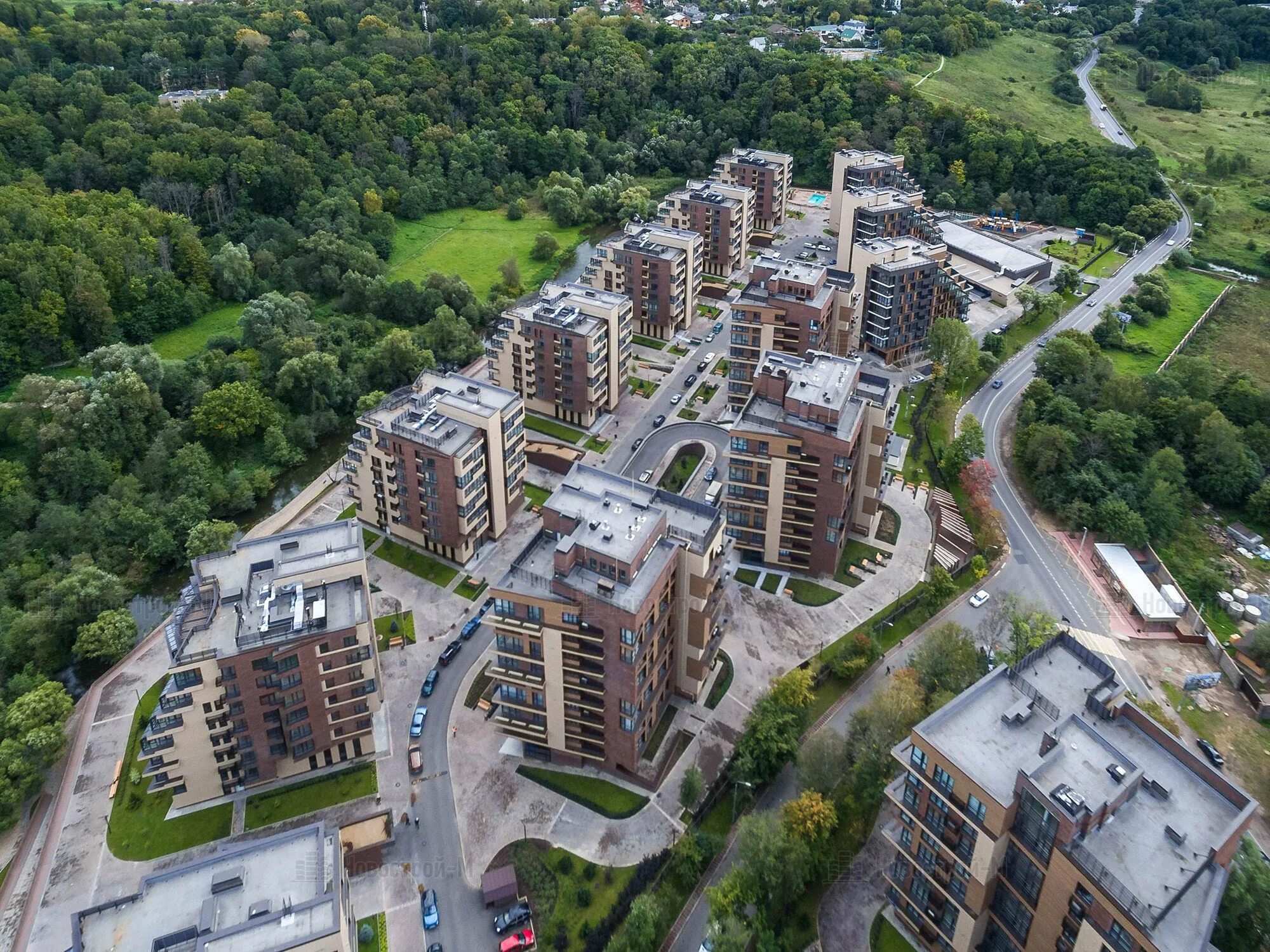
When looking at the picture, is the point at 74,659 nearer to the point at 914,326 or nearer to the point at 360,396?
the point at 360,396

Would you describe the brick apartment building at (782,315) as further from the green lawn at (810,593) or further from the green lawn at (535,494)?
the green lawn at (810,593)

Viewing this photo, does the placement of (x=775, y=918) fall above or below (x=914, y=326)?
below

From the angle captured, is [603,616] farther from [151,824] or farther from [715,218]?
[715,218]

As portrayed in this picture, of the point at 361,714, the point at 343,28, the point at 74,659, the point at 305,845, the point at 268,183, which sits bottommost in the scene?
the point at 74,659

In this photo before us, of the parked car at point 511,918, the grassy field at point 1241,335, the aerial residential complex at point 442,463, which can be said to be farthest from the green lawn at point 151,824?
the grassy field at point 1241,335

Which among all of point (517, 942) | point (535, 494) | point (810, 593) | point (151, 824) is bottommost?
point (151, 824)

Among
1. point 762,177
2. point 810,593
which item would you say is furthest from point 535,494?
point 762,177

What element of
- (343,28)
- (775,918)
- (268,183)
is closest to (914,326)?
(775,918)
